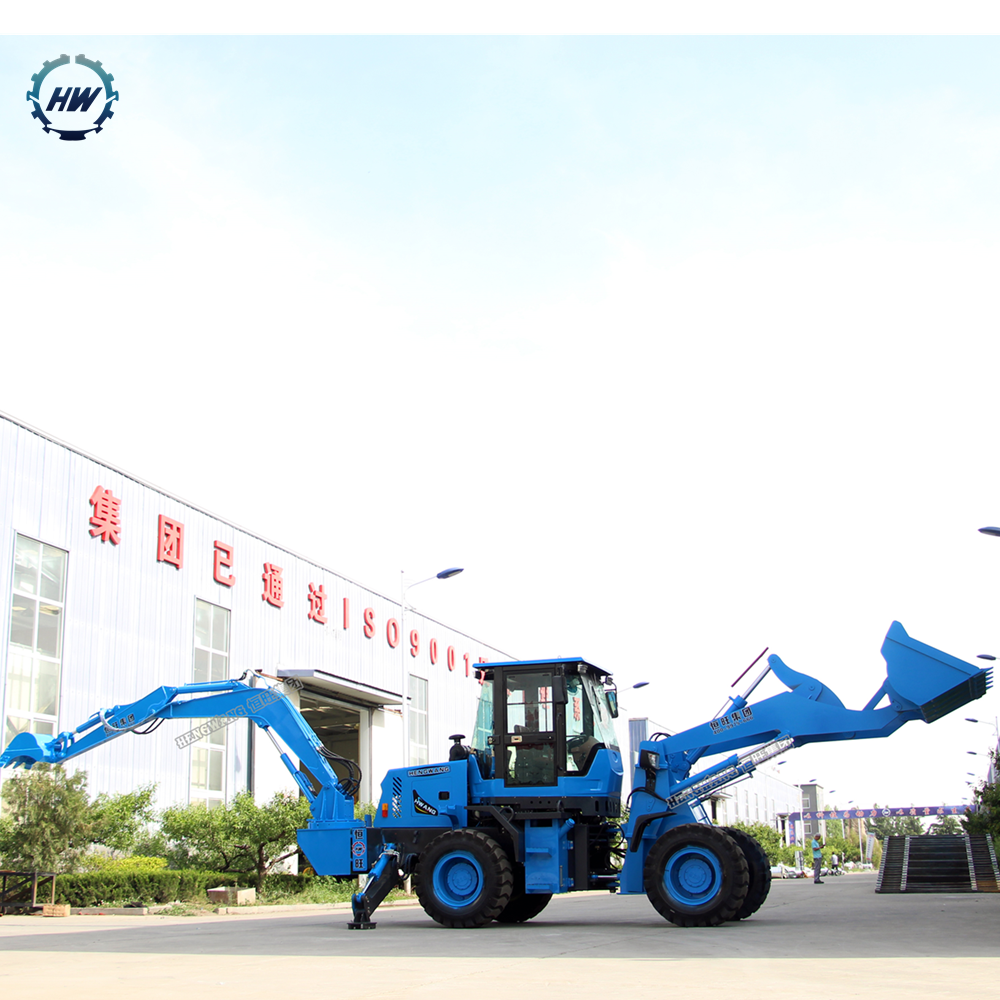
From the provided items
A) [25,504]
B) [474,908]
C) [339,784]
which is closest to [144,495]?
[25,504]

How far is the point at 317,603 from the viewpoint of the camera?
134 ft

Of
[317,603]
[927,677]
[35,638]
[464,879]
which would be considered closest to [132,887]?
[35,638]

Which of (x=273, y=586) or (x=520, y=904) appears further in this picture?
(x=273, y=586)

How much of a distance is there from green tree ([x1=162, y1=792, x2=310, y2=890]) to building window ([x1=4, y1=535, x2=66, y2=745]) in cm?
432

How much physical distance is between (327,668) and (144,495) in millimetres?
12012

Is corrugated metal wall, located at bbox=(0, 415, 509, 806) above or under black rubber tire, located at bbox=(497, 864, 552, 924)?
above

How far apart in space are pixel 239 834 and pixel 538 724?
595 inches

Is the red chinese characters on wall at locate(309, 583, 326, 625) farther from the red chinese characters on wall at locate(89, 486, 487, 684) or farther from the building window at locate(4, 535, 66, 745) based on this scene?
the building window at locate(4, 535, 66, 745)

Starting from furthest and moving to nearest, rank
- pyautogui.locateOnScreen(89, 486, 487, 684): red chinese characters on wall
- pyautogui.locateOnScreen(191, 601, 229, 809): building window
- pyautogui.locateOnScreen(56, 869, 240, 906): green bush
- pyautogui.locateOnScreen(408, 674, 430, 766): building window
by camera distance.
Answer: pyautogui.locateOnScreen(408, 674, 430, 766): building window, pyautogui.locateOnScreen(191, 601, 229, 809): building window, pyautogui.locateOnScreen(89, 486, 487, 684): red chinese characters on wall, pyautogui.locateOnScreen(56, 869, 240, 906): green bush

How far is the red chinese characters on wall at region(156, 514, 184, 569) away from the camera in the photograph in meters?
32.2

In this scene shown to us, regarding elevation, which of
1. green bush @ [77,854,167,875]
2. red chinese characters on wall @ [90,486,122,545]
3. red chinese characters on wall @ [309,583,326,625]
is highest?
red chinese characters on wall @ [90,486,122,545]

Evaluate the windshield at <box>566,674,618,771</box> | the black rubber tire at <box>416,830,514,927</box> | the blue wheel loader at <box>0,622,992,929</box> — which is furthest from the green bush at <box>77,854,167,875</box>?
the windshield at <box>566,674,618,771</box>

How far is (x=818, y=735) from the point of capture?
14828mm

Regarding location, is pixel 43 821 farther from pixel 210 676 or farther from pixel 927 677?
pixel 927 677
